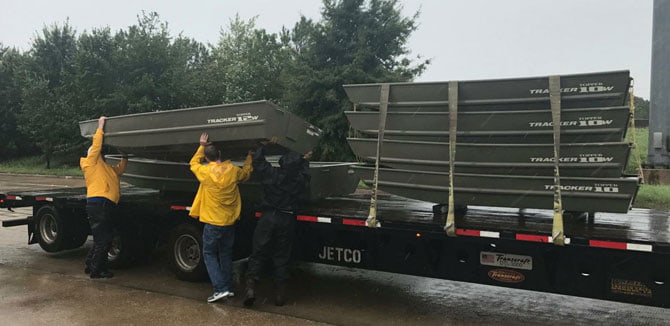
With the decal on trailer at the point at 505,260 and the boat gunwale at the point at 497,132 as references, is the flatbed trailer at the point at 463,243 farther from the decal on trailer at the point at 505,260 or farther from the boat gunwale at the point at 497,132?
the boat gunwale at the point at 497,132

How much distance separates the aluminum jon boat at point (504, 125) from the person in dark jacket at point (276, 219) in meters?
0.85

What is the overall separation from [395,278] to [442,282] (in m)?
0.57

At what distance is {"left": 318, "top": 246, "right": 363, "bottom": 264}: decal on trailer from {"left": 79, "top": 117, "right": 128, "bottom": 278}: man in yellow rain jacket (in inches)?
107

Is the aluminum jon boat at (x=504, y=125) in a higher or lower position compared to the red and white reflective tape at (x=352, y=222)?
higher

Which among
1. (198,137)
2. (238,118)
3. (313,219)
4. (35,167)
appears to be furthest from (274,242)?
(35,167)

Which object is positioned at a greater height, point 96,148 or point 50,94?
point 50,94

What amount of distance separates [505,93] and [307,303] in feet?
9.35

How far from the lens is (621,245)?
A: 3754 mm

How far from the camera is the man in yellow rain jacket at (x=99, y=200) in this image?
5.95 metres

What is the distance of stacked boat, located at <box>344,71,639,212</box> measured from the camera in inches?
162

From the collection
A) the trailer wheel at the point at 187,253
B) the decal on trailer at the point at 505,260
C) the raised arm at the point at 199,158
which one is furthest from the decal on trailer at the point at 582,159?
the trailer wheel at the point at 187,253

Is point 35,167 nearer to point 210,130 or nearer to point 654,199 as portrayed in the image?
point 210,130

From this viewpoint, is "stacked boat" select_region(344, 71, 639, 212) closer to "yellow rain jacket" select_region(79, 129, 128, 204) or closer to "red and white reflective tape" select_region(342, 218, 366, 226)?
"red and white reflective tape" select_region(342, 218, 366, 226)

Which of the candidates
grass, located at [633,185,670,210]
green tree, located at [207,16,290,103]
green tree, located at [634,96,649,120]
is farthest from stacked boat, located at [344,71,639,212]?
green tree, located at [634,96,649,120]
